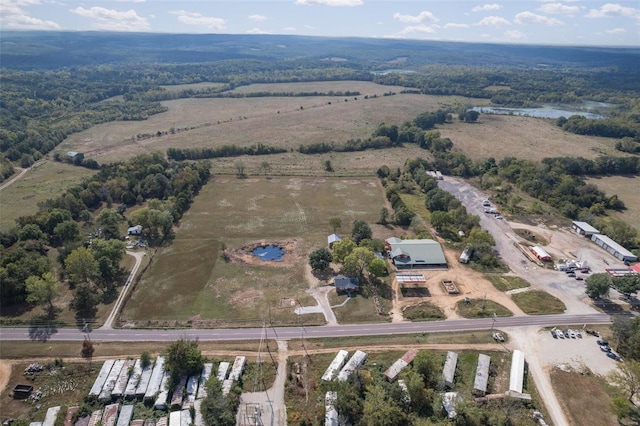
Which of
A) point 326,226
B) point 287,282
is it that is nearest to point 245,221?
point 326,226

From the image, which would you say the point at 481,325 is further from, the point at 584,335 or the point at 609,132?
the point at 609,132

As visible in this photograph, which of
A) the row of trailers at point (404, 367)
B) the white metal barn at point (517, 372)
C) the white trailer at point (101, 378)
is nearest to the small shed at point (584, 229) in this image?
the white metal barn at point (517, 372)

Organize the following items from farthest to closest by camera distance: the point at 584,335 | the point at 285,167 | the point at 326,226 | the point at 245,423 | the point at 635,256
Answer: the point at 285,167, the point at 326,226, the point at 635,256, the point at 584,335, the point at 245,423

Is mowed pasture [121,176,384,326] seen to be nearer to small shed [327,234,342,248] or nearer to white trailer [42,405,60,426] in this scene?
small shed [327,234,342,248]

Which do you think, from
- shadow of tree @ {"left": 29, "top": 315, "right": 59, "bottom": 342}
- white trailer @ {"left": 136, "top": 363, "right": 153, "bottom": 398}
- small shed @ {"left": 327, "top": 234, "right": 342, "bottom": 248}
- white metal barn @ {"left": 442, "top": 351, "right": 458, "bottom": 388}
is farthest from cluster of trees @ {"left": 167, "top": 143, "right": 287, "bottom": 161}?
white metal barn @ {"left": 442, "top": 351, "right": 458, "bottom": 388}

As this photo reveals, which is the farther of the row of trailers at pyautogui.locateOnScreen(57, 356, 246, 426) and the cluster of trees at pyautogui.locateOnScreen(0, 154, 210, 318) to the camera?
the cluster of trees at pyautogui.locateOnScreen(0, 154, 210, 318)
